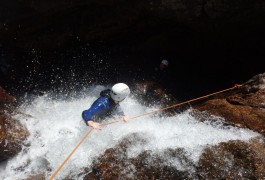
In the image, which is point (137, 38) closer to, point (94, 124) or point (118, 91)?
point (118, 91)

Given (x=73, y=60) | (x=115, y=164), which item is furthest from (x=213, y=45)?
(x=115, y=164)

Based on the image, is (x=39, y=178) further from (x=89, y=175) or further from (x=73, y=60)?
(x=73, y=60)

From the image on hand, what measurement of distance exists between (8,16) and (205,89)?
6.01 m

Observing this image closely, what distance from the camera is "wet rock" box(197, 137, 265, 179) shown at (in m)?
5.07

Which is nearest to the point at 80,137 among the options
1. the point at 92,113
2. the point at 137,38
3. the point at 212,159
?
the point at 92,113

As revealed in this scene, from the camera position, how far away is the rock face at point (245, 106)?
589cm

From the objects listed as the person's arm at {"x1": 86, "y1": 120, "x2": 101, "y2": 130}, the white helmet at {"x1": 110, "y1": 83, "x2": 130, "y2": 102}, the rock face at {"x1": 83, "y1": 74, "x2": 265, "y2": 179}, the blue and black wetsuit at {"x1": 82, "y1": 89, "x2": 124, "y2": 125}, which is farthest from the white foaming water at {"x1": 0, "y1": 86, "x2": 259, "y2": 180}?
the white helmet at {"x1": 110, "y1": 83, "x2": 130, "y2": 102}

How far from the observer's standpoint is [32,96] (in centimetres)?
848

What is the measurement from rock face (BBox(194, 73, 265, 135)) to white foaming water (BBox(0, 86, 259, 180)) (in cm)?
25

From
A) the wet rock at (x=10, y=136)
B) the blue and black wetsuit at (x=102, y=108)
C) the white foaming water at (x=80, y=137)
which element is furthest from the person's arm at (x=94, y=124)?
the wet rock at (x=10, y=136)

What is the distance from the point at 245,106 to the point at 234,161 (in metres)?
1.46

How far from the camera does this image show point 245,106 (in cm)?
624

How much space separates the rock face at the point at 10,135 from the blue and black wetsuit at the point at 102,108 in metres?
1.55

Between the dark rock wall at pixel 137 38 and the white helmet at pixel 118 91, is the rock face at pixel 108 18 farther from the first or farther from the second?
the white helmet at pixel 118 91
